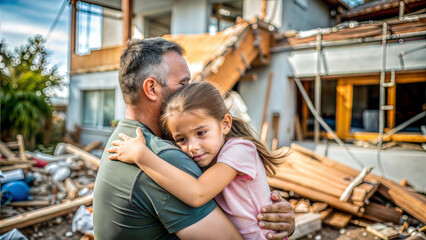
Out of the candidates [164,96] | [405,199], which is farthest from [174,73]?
[405,199]

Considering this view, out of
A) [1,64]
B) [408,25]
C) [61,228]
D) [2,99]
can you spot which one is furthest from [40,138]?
[408,25]

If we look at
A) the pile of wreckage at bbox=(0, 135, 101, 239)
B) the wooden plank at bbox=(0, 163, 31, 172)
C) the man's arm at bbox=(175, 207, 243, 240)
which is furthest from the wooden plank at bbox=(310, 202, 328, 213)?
the wooden plank at bbox=(0, 163, 31, 172)

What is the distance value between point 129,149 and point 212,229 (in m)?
0.53

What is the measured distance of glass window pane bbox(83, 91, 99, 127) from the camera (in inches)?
→ 496

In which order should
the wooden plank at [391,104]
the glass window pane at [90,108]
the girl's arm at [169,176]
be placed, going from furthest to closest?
the glass window pane at [90,108] → the wooden plank at [391,104] → the girl's arm at [169,176]

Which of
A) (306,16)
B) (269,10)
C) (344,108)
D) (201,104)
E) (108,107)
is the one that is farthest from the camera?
(108,107)

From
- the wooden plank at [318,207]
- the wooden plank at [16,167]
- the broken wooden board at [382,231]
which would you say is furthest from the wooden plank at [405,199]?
the wooden plank at [16,167]

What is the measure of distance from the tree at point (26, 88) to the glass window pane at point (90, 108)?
1.39 metres

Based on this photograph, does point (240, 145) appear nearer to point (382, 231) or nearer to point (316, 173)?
point (382, 231)

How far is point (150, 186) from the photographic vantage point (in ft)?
4.27

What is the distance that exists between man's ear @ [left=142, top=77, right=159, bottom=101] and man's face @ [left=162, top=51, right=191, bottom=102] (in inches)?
1.9

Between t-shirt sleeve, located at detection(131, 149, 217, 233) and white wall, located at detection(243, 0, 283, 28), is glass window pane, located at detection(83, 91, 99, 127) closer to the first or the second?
white wall, located at detection(243, 0, 283, 28)

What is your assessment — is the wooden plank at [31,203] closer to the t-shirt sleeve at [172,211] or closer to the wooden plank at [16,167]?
the wooden plank at [16,167]

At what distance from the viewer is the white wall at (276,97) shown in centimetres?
809
